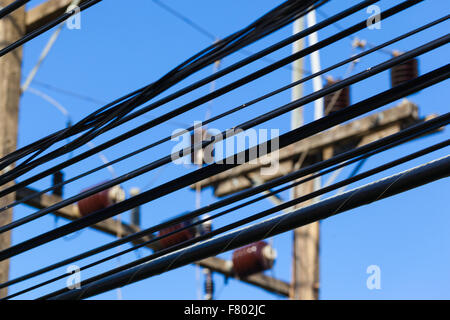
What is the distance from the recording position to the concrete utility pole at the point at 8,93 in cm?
799

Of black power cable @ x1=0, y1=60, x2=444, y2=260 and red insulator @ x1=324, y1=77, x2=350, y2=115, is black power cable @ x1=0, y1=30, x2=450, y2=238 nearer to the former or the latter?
black power cable @ x1=0, y1=60, x2=444, y2=260

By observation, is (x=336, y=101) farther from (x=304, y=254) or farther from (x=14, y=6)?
(x=14, y=6)

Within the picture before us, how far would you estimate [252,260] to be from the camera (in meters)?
11.8

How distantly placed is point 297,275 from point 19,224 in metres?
5.32

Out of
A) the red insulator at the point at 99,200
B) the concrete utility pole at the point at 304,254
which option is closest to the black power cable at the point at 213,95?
the red insulator at the point at 99,200

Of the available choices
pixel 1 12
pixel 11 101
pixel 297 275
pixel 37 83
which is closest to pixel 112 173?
pixel 37 83

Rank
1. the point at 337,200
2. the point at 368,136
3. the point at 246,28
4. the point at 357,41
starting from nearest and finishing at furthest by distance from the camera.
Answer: the point at 246,28 → the point at 337,200 → the point at 368,136 → the point at 357,41

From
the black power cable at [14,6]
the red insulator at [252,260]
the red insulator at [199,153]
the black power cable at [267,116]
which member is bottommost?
the black power cable at [267,116]

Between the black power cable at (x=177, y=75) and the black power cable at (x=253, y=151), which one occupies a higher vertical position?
the black power cable at (x=177, y=75)

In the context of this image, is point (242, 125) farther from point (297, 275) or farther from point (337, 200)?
point (297, 275)

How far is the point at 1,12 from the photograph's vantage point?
593 cm

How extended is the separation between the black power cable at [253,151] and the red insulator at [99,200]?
125 inches

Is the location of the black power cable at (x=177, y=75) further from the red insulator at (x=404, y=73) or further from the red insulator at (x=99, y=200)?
the red insulator at (x=404, y=73)

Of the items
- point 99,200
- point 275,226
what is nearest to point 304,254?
point 99,200
